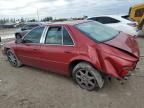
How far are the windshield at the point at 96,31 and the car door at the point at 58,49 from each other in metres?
0.40

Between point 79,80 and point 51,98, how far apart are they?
79 cm

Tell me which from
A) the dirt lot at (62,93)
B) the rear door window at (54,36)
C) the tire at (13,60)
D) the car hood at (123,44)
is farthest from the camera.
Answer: the tire at (13,60)

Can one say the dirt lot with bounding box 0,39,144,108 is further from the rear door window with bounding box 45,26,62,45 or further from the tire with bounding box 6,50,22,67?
the rear door window with bounding box 45,26,62,45

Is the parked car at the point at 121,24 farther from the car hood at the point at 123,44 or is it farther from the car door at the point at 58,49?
the car door at the point at 58,49

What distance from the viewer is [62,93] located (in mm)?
4480

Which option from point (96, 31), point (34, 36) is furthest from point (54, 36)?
point (96, 31)

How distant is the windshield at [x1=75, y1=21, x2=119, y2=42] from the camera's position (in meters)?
4.46

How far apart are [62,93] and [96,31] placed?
1.69m

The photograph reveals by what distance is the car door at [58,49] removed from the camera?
455 cm

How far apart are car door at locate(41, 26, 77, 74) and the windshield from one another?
1.32 ft

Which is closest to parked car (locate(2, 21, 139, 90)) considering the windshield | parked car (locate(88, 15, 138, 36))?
the windshield

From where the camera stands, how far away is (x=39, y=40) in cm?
541

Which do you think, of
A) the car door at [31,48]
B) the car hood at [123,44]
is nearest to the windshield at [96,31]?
the car hood at [123,44]

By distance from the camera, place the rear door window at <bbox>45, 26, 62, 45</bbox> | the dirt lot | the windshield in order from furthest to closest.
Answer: the rear door window at <bbox>45, 26, 62, 45</bbox>, the windshield, the dirt lot
